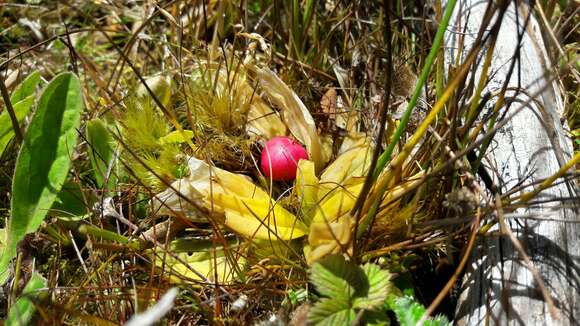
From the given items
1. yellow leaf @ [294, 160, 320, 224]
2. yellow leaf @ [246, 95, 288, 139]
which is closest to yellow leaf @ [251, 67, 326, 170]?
yellow leaf @ [246, 95, 288, 139]

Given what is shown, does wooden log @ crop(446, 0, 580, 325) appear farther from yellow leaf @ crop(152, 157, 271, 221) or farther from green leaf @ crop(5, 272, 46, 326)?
green leaf @ crop(5, 272, 46, 326)

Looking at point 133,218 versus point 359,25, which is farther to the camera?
point 359,25

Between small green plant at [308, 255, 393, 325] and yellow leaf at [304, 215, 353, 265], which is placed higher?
yellow leaf at [304, 215, 353, 265]

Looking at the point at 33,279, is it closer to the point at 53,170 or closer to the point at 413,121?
the point at 53,170

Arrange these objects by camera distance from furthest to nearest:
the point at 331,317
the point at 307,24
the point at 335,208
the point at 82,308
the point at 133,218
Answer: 1. the point at 307,24
2. the point at 133,218
3. the point at 335,208
4. the point at 82,308
5. the point at 331,317

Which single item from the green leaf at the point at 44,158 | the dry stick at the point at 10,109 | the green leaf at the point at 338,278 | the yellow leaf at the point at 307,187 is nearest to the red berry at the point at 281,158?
the yellow leaf at the point at 307,187

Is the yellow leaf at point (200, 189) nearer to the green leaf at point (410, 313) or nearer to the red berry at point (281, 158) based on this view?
the red berry at point (281, 158)

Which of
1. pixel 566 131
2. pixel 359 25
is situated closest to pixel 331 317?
pixel 566 131
